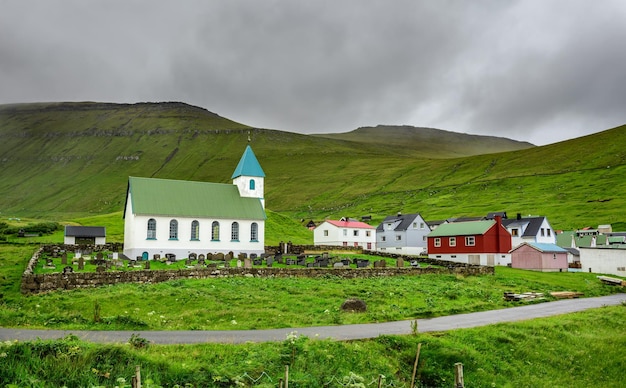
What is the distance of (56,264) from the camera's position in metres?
43.7

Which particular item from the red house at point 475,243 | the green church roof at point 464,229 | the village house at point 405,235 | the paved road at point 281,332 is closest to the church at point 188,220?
the green church roof at point 464,229

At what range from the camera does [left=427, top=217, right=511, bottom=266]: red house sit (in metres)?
69.4

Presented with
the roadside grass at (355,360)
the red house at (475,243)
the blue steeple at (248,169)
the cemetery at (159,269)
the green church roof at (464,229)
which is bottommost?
the roadside grass at (355,360)

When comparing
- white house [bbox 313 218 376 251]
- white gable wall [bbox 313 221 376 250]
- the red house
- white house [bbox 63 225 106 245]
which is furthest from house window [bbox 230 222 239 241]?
white gable wall [bbox 313 221 376 250]

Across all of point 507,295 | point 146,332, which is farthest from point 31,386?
point 507,295

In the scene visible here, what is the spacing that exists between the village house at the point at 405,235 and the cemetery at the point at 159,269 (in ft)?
94.3

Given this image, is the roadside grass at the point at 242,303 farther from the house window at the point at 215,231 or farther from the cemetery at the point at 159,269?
the house window at the point at 215,231

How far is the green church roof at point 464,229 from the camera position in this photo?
70.3 meters

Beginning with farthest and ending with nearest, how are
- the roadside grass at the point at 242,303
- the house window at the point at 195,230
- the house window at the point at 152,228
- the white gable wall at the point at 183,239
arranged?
1. the house window at the point at 195,230
2. the house window at the point at 152,228
3. the white gable wall at the point at 183,239
4. the roadside grass at the point at 242,303

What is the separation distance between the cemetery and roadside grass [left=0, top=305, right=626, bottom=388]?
779 inches

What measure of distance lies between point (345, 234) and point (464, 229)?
26264 mm

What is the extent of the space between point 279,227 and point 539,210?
2598 inches

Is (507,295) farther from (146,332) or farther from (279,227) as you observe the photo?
(279,227)

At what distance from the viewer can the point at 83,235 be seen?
67.8 metres
